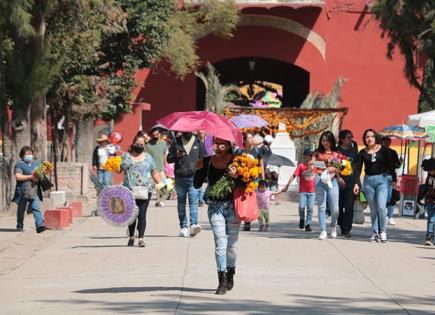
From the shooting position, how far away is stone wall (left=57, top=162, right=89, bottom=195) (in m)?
26.7

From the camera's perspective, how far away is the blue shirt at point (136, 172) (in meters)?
15.3

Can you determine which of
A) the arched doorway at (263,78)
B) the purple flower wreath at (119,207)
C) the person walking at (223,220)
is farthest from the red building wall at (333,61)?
the person walking at (223,220)

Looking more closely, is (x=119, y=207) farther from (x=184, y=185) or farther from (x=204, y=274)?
(x=204, y=274)

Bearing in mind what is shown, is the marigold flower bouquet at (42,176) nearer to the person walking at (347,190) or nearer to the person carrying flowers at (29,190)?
the person carrying flowers at (29,190)

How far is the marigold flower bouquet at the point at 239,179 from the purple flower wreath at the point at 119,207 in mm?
3801

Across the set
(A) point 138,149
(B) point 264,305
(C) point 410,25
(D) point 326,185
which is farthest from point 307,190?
(C) point 410,25

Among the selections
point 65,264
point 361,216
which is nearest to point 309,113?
point 361,216

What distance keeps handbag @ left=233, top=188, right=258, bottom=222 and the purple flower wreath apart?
391 centimetres

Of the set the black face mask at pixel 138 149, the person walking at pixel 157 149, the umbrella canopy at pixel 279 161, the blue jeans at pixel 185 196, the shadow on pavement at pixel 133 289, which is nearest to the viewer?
the shadow on pavement at pixel 133 289

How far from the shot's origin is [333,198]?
56.2 ft

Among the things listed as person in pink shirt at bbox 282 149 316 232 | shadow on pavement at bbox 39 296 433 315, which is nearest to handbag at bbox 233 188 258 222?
shadow on pavement at bbox 39 296 433 315

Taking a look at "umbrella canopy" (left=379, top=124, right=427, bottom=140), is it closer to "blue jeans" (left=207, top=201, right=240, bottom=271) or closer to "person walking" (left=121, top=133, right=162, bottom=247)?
"person walking" (left=121, top=133, right=162, bottom=247)

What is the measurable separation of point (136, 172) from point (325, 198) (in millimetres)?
3441

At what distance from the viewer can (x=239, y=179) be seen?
11.0 meters
